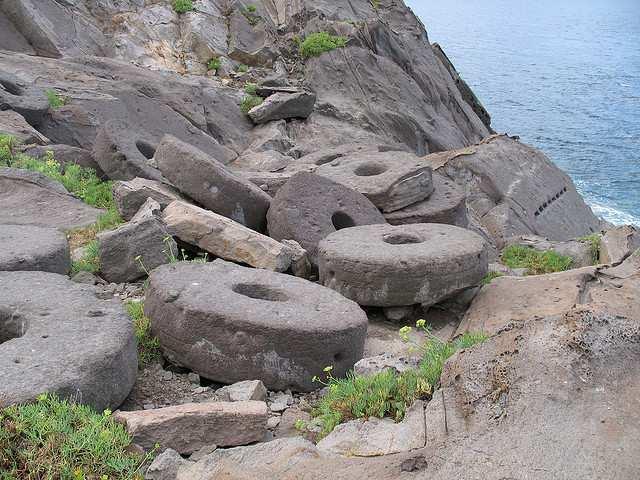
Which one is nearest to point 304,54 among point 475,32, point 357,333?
point 357,333

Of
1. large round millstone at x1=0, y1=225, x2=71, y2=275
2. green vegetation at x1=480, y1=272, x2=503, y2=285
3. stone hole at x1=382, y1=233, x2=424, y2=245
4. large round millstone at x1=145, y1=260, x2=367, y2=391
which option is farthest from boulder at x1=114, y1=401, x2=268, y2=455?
green vegetation at x1=480, y1=272, x2=503, y2=285

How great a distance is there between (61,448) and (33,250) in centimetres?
266

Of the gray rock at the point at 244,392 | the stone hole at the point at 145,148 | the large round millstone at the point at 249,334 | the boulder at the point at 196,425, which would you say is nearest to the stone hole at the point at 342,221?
the stone hole at the point at 145,148

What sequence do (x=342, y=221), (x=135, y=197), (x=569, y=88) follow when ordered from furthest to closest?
(x=569, y=88) < (x=342, y=221) < (x=135, y=197)

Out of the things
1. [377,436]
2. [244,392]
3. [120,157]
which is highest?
[377,436]

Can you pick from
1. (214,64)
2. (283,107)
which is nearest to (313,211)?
(283,107)

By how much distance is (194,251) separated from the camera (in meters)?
6.34

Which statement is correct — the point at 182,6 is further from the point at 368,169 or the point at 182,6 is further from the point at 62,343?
the point at 62,343

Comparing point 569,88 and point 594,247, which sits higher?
point 594,247

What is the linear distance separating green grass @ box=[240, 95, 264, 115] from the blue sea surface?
37.1 feet

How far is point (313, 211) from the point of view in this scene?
7.28m

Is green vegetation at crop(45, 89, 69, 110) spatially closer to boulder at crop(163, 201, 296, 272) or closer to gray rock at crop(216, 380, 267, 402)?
boulder at crop(163, 201, 296, 272)

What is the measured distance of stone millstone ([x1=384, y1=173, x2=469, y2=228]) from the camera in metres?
8.82

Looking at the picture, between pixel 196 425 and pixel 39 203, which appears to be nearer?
pixel 196 425
